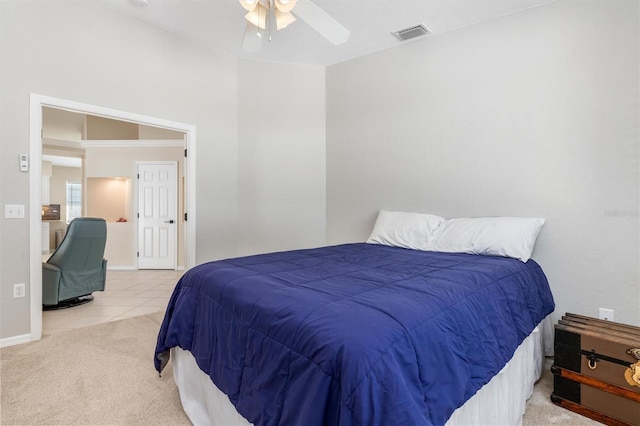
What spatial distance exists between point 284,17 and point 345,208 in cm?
231

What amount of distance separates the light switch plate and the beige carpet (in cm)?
104

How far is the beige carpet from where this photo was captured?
5.58 feet

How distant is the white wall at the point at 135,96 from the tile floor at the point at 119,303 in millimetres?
616

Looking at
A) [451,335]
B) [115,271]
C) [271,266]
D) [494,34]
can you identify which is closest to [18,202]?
[271,266]

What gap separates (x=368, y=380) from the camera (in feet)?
2.83

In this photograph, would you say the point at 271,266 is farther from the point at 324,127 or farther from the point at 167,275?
the point at 167,275

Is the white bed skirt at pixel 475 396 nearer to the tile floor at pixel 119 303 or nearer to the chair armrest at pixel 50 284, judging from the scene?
the tile floor at pixel 119 303

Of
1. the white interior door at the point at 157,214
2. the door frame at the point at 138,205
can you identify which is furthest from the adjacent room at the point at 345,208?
the door frame at the point at 138,205

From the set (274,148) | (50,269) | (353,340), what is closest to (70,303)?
(50,269)

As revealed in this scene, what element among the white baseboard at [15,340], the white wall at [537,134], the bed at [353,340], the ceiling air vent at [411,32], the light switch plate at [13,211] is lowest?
the white baseboard at [15,340]

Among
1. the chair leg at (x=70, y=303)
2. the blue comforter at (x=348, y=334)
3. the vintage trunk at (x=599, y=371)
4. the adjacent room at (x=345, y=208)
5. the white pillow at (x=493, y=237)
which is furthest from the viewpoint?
the chair leg at (x=70, y=303)

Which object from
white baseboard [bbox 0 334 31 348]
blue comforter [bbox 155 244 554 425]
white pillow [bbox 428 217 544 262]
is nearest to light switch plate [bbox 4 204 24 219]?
white baseboard [bbox 0 334 31 348]

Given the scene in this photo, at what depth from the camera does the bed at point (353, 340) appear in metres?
0.90

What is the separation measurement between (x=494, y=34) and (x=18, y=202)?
14.0 ft
